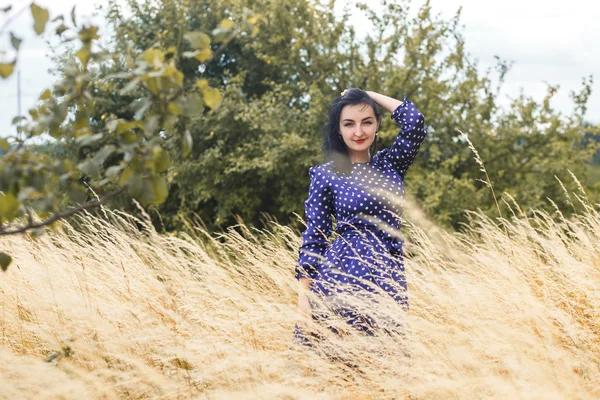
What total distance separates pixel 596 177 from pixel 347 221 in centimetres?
871

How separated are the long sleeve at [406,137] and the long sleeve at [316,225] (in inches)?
14.9

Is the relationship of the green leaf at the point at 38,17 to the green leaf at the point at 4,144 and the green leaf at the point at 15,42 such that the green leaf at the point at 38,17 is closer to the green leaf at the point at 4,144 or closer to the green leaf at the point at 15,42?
the green leaf at the point at 15,42

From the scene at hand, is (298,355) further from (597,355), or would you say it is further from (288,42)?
(288,42)

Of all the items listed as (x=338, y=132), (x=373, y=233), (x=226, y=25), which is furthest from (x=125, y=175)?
(x=338, y=132)

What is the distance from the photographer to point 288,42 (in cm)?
947

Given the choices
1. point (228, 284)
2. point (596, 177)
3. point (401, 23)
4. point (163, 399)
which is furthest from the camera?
point (596, 177)

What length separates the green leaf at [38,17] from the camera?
1.77 m

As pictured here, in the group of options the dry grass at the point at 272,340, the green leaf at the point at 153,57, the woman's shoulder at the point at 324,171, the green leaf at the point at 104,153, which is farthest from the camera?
the woman's shoulder at the point at 324,171

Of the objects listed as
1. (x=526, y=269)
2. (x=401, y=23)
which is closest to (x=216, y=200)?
(x=401, y=23)

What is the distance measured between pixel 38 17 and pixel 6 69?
0.18 meters

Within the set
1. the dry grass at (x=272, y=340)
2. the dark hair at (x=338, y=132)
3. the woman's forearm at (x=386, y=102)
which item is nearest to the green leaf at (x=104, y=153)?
the dry grass at (x=272, y=340)

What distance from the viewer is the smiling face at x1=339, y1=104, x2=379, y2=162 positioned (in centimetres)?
321

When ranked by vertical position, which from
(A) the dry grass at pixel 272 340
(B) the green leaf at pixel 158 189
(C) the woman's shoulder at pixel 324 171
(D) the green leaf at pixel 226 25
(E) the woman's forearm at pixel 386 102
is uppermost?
(D) the green leaf at pixel 226 25

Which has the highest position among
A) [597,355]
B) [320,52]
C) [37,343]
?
[320,52]
